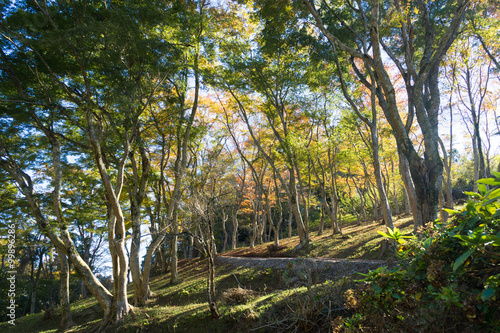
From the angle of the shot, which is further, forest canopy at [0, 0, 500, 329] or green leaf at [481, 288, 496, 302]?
forest canopy at [0, 0, 500, 329]

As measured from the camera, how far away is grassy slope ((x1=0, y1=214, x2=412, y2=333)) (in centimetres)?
486

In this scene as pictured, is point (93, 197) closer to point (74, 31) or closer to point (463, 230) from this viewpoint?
point (74, 31)

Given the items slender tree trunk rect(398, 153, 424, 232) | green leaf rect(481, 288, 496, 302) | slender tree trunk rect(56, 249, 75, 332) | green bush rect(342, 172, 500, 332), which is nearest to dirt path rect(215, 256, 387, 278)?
slender tree trunk rect(398, 153, 424, 232)

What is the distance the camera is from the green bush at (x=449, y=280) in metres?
1.40

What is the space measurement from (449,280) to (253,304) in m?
5.31

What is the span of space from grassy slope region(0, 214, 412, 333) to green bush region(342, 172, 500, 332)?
9.19ft

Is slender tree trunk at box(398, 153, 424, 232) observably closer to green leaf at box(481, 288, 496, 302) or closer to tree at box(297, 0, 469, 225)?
tree at box(297, 0, 469, 225)

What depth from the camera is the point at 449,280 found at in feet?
5.37

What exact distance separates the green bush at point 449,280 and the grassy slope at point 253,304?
2.80 meters

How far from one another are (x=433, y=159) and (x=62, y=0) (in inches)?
384

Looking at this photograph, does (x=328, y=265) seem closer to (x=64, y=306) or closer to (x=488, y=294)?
(x=488, y=294)

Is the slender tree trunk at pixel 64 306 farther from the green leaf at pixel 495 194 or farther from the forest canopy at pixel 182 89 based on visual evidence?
the green leaf at pixel 495 194

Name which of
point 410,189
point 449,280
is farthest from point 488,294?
point 410,189

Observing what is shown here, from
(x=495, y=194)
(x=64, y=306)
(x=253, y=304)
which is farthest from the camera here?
(x=64, y=306)
